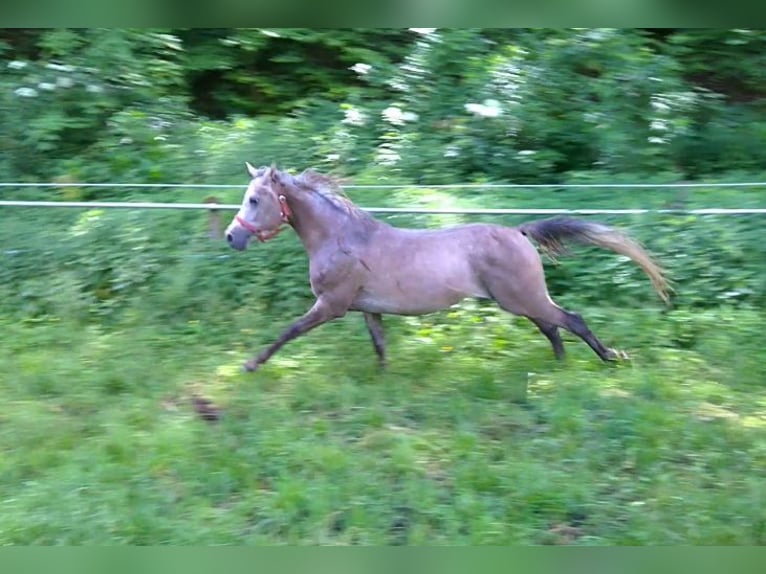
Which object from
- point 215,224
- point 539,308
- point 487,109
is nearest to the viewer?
point 539,308

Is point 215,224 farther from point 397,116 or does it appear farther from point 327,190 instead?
point 397,116

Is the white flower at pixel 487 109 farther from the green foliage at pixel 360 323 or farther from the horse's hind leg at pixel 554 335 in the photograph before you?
the horse's hind leg at pixel 554 335

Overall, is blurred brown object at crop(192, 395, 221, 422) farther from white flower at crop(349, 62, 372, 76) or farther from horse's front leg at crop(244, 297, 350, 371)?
white flower at crop(349, 62, 372, 76)

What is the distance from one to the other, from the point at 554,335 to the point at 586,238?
2.11ft

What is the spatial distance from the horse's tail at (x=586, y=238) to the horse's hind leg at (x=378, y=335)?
108 cm

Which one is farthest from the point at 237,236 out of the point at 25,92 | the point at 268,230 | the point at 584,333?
the point at 25,92

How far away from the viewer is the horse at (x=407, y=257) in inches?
223

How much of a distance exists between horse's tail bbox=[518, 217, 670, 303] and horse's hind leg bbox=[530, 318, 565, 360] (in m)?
0.46

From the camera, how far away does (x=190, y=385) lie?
577cm

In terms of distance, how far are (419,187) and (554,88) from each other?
2133 mm

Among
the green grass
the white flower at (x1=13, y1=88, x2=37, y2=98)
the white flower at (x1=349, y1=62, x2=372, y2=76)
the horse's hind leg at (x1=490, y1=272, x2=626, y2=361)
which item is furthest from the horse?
the white flower at (x1=13, y1=88, x2=37, y2=98)

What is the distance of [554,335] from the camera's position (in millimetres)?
5891

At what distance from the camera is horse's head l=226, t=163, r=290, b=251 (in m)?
5.72

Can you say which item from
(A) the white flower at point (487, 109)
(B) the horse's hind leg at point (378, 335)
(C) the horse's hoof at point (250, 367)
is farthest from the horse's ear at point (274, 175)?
(A) the white flower at point (487, 109)
